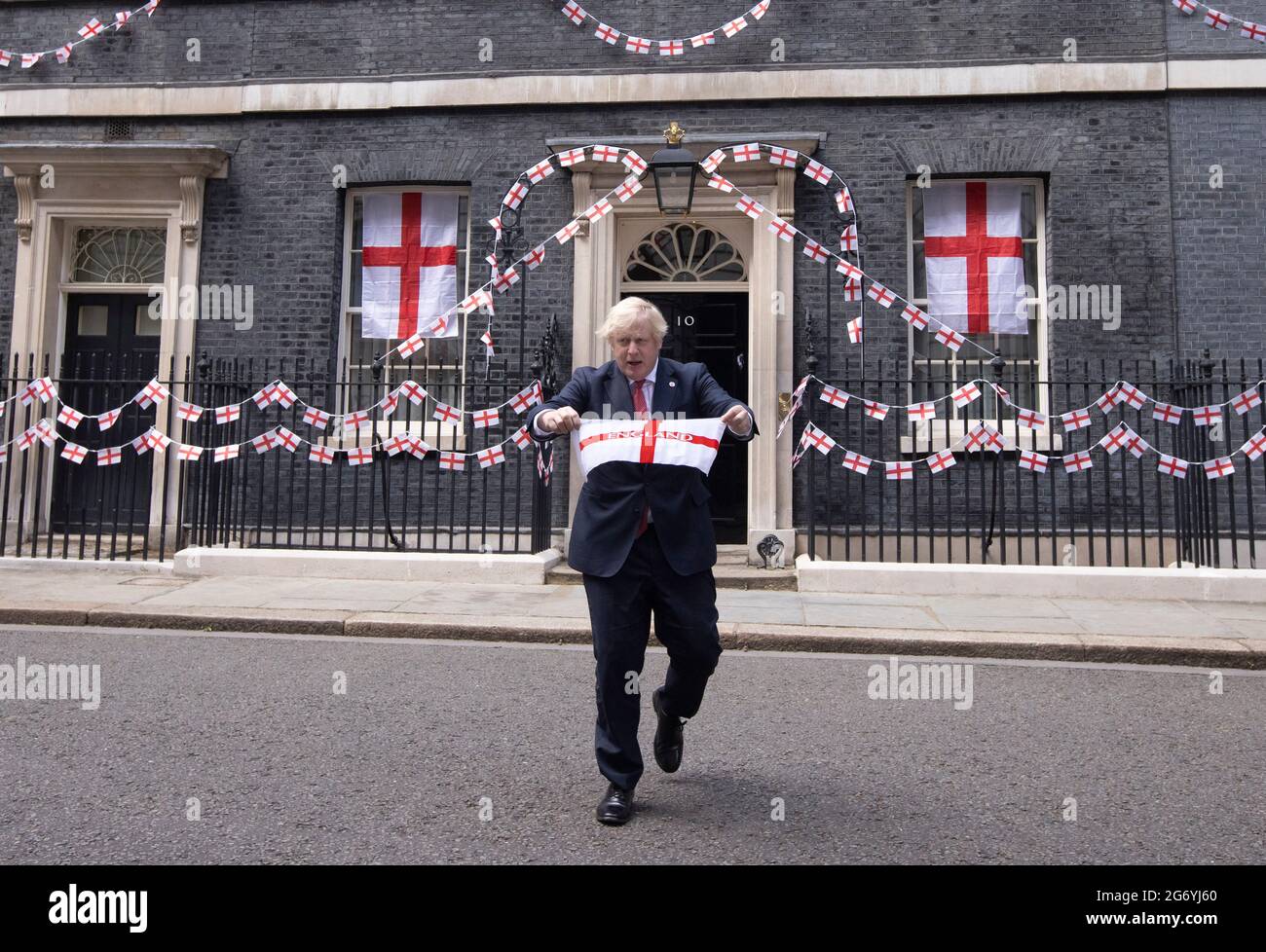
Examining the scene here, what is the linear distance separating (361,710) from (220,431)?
558 cm

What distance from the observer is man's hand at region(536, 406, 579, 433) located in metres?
3.26

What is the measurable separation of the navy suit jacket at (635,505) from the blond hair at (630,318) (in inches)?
8.3

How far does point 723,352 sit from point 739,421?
274 inches

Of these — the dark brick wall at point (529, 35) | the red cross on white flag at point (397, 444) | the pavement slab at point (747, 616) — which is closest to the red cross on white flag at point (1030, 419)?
the pavement slab at point (747, 616)

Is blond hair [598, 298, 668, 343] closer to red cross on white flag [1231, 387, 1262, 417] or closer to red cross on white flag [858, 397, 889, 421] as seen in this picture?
red cross on white flag [858, 397, 889, 421]

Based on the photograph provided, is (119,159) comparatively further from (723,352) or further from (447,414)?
(723,352)

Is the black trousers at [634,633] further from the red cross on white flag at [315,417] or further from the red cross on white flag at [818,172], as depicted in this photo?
the red cross on white flag at [818,172]

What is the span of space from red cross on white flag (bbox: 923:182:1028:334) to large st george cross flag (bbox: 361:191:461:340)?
5215 mm

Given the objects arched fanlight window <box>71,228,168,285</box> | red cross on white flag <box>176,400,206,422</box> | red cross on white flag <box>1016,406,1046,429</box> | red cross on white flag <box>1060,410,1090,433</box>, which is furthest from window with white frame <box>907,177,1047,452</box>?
arched fanlight window <box>71,228,168,285</box>

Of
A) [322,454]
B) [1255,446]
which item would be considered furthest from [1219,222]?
[322,454]

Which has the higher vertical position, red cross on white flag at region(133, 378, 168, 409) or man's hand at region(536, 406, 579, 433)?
red cross on white flag at region(133, 378, 168, 409)

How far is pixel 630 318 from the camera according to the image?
3.38 metres

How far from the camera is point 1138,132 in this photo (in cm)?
983

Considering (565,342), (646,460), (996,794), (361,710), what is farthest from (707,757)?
(565,342)
